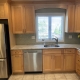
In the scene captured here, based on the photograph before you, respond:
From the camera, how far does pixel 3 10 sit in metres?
3.37

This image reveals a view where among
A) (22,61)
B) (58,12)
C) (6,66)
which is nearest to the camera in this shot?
(6,66)

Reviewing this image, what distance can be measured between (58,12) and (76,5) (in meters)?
0.69

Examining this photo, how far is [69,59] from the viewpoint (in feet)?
12.0

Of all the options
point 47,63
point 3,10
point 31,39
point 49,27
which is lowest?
point 47,63

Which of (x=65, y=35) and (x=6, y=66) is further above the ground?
(x=65, y=35)

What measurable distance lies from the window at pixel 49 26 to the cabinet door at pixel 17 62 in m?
1.07

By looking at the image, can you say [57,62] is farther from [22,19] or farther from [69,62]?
[22,19]

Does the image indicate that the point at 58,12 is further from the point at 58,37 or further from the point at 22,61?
the point at 22,61

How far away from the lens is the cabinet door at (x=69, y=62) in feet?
11.9

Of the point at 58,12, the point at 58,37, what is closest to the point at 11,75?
the point at 58,37

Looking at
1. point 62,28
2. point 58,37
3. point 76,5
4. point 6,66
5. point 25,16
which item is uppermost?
point 76,5

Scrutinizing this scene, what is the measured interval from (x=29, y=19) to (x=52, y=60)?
5.37ft

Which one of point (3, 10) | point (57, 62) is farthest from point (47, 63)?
point (3, 10)

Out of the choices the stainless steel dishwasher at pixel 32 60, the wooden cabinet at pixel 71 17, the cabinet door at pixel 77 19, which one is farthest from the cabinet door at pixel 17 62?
the cabinet door at pixel 77 19
